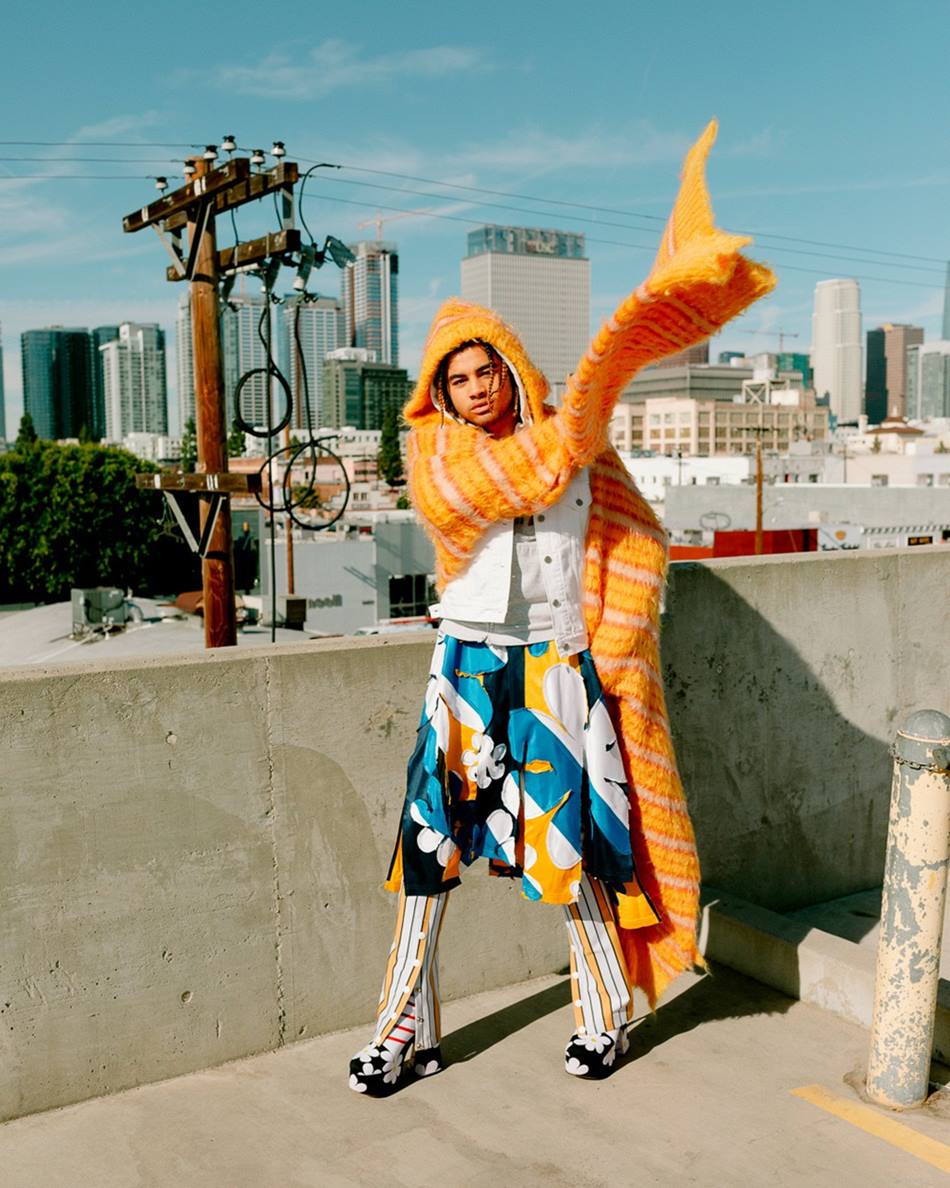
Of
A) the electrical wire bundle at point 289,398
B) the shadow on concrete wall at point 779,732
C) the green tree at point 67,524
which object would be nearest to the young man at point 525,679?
the shadow on concrete wall at point 779,732

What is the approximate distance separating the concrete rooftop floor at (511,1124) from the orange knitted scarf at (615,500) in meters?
0.30

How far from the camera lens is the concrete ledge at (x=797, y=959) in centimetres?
305

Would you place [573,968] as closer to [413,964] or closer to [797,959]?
[413,964]

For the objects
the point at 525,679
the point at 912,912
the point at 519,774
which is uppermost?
the point at 525,679

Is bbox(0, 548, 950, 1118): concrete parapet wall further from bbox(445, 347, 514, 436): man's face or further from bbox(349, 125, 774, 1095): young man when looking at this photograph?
bbox(445, 347, 514, 436): man's face

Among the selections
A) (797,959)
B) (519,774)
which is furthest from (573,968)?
(797,959)

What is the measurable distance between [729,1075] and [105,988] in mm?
1535

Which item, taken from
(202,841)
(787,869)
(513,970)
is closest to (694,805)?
(787,869)

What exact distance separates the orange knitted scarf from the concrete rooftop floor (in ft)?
1.00

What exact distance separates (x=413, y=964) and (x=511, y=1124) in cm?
42

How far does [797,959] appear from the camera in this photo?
3238mm

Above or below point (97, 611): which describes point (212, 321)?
above

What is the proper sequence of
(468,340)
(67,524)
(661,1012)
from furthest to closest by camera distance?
(67,524)
(661,1012)
(468,340)

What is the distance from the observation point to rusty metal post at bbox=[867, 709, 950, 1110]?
2523mm
